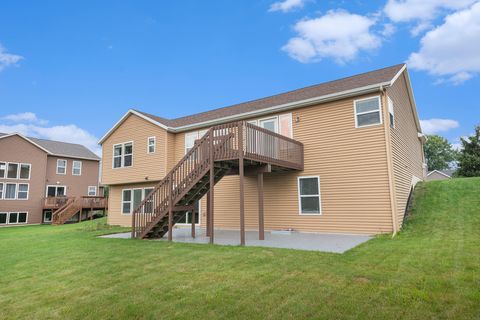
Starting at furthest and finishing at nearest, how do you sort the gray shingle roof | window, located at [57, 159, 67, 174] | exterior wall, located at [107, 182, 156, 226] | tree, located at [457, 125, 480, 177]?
window, located at [57, 159, 67, 174], the gray shingle roof, tree, located at [457, 125, 480, 177], exterior wall, located at [107, 182, 156, 226]

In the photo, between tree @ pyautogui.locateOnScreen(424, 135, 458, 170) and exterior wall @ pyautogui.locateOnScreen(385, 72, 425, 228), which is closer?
exterior wall @ pyautogui.locateOnScreen(385, 72, 425, 228)

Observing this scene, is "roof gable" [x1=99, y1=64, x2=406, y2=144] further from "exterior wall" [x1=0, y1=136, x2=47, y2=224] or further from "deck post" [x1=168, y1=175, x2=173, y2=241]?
"exterior wall" [x1=0, y1=136, x2=47, y2=224]

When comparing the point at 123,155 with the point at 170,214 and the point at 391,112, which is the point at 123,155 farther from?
the point at 391,112

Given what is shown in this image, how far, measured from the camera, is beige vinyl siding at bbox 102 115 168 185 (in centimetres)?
1594

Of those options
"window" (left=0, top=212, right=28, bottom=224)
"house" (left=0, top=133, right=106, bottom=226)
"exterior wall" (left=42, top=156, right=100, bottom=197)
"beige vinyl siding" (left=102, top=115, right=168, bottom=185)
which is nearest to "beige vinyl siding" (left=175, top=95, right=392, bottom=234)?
"beige vinyl siding" (left=102, top=115, right=168, bottom=185)

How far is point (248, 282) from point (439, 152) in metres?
62.8

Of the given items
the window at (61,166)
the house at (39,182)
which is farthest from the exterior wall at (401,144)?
the window at (61,166)

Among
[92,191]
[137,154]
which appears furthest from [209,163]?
[92,191]

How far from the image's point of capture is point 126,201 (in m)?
18.2

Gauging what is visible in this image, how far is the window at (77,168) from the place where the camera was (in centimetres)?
2875

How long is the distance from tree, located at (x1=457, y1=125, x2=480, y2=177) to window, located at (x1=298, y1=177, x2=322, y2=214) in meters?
A: 24.2

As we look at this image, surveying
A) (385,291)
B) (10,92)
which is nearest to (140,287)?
(385,291)

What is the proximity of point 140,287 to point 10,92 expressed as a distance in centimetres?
2898

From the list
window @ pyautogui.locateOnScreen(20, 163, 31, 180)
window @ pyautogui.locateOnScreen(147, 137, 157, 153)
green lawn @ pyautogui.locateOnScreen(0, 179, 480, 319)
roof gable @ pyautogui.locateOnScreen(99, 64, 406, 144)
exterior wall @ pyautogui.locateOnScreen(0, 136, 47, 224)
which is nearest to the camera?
green lawn @ pyautogui.locateOnScreen(0, 179, 480, 319)
